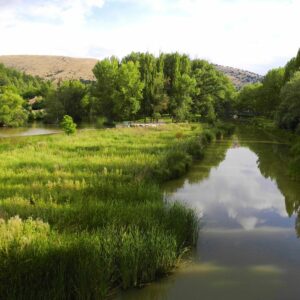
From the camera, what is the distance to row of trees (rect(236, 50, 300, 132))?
44.0 meters

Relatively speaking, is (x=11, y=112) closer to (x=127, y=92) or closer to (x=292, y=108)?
(x=127, y=92)

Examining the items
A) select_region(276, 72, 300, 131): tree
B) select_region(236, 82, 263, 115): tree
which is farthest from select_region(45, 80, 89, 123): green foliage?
select_region(276, 72, 300, 131): tree

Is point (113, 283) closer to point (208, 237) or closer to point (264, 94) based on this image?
point (208, 237)

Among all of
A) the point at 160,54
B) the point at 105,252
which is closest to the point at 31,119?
the point at 160,54

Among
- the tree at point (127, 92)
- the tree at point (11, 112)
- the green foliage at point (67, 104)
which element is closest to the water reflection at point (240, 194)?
the tree at point (127, 92)

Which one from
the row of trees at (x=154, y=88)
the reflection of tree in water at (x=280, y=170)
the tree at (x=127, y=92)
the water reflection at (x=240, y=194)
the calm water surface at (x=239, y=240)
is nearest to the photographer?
the calm water surface at (x=239, y=240)

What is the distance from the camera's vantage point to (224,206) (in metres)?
15.7

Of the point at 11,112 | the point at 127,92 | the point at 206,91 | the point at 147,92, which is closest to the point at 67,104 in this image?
the point at 11,112

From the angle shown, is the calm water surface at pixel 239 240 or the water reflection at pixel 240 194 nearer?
the calm water surface at pixel 239 240

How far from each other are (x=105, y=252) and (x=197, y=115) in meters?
71.8

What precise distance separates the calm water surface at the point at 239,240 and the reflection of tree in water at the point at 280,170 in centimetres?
5

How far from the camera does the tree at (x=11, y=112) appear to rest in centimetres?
7650

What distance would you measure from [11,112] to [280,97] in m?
52.9

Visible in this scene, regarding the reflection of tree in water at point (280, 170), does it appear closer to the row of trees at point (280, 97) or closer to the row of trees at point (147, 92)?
the row of trees at point (280, 97)
